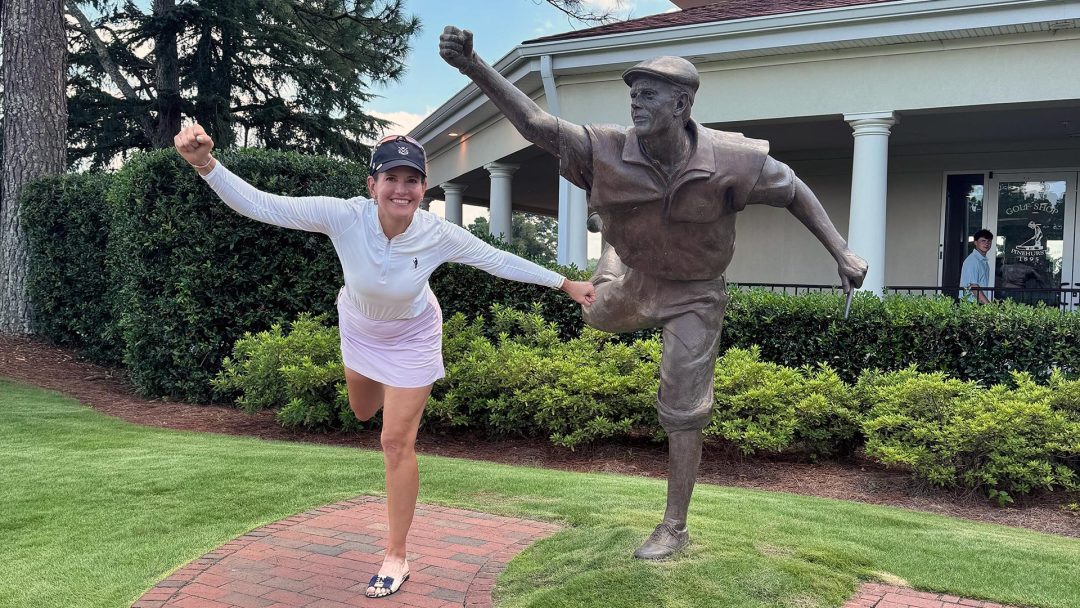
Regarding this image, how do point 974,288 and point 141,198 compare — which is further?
point 974,288

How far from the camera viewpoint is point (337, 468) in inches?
238

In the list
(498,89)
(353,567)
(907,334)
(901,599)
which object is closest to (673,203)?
(498,89)

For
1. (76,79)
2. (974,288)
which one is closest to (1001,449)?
(974,288)

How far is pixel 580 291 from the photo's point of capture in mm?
4023

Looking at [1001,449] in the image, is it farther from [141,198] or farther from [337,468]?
[141,198]

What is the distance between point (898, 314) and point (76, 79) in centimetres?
1801

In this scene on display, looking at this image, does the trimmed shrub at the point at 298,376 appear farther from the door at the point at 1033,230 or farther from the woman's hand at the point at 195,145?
the door at the point at 1033,230

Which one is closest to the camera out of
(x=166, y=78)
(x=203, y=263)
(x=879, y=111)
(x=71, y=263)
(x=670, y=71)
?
(x=670, y=71)

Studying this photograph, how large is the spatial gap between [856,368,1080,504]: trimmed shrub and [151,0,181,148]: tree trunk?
15.6m

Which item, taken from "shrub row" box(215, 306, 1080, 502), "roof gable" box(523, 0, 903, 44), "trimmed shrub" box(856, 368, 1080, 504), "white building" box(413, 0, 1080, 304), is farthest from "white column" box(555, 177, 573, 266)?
"trimmed shrub" box(856, 368, 1080, 504)

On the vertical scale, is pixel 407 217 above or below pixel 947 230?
below

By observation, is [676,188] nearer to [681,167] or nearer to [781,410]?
[681,167]

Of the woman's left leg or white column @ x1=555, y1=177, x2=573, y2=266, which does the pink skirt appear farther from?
white column @ x1=555, y1=177, x2=573, y2=266

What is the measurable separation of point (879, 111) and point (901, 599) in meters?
8.40
